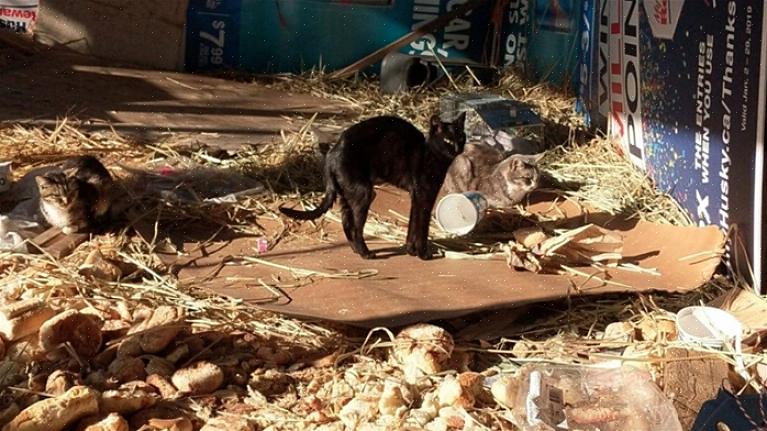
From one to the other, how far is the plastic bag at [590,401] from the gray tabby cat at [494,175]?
2.45 metres

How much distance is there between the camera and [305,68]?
10.9 m

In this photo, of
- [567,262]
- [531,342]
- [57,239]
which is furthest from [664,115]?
[57,239]

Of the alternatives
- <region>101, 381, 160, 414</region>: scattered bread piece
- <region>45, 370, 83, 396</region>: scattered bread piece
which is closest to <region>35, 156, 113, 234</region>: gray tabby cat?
<region>45, 370, 83, 396</region>: scattered bread piece

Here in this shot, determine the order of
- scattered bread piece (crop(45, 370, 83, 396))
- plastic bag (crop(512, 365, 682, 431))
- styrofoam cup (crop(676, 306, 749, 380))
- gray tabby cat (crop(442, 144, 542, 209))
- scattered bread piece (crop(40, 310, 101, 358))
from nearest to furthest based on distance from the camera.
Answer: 1. plastic bag (crop(512, 365, 682, 431))
2. scattered bread piece (crop(45, 370, 83, 396))
3. scattered bread piece (crop(40, 310, 101, 358))
4. styrofoam cup (crop(676, 306, 749, 380))
5. gray tabby cat (crop(442, 144, 542, 209))

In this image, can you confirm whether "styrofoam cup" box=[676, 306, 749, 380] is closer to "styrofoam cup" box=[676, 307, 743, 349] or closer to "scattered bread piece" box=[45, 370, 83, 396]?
"styrofoam cup" box=[676, 307, 743, 349]

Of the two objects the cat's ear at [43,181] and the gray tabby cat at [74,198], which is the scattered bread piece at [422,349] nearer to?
the gray tabby cat at [74,198]

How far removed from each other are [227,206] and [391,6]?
5396 mm

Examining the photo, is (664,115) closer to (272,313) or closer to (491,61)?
(272,313)

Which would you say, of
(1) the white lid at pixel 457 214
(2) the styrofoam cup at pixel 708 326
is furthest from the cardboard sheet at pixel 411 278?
(1) the white lid at pixel 457 214

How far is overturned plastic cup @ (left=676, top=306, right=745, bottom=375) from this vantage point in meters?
4.55

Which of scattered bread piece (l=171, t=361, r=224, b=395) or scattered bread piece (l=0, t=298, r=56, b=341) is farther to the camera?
scattered bread piece (l=0, t=298, r=56, b=341)

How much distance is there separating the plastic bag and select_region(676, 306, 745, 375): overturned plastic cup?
51cm

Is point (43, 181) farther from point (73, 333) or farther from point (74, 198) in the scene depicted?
point (73, 333)

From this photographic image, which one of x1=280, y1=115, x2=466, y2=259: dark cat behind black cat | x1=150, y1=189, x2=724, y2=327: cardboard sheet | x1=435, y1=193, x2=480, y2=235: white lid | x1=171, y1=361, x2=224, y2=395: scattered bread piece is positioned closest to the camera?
x1=171, y1=361, x2=224, y2=395: scattered bread piece
